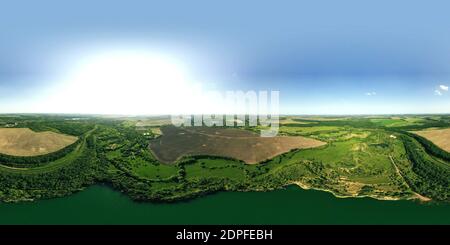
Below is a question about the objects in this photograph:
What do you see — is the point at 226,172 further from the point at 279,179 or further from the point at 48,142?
the point at 48,142

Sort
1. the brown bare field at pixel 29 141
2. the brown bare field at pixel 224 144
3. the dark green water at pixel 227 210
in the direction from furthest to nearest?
the brown bare field at pixel 224 144 < the brown bare field at pixel 29 141 < the dark green water at pixel 227 210

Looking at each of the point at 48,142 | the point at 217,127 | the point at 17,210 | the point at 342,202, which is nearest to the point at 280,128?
the point at 217,127

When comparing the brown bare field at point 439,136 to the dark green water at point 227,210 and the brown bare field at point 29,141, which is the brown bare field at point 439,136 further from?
the brown bare field at point 29,141

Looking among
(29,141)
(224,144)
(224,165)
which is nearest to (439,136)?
(224,144)

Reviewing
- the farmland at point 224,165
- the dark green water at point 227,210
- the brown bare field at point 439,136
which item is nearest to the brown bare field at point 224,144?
the farmland at point 224,165

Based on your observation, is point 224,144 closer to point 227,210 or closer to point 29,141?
Result: point 227,210

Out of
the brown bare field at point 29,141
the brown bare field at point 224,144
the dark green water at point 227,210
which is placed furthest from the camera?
the brown bare field at point 224,144

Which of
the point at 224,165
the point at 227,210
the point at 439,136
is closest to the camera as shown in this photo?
the point at 227,210
